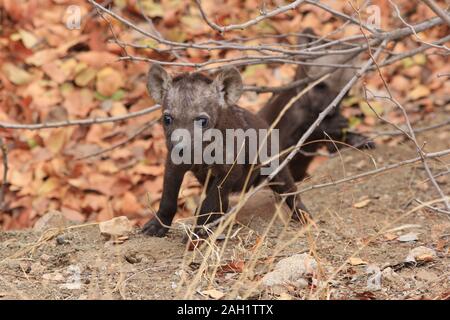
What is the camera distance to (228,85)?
5547 mm

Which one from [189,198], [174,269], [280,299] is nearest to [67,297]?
[174,269]

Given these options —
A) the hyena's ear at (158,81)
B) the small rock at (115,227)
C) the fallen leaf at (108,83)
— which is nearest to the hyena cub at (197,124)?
the hyena's ear at (158,81)

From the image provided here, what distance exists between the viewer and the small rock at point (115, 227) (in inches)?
209

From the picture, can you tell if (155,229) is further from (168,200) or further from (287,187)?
(287,187)

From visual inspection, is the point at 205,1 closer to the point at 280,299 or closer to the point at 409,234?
the point at 409,234

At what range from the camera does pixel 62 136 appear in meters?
8.34

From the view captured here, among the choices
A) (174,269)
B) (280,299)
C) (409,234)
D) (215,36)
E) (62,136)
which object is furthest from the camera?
(215,36)

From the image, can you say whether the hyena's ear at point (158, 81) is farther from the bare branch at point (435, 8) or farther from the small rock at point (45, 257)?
the bare branch at point (435, 8)

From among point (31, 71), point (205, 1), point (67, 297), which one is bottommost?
point (67, 297)

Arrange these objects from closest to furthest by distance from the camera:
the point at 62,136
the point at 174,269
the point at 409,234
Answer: the point at 174,269, the point at 409,234, the point at 62,136

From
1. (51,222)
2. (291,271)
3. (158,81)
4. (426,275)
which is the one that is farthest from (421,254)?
(51,222)

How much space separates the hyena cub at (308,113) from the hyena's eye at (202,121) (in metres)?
2.05

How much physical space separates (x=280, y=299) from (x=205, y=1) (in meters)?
6.21

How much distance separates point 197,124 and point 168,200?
0.63m
